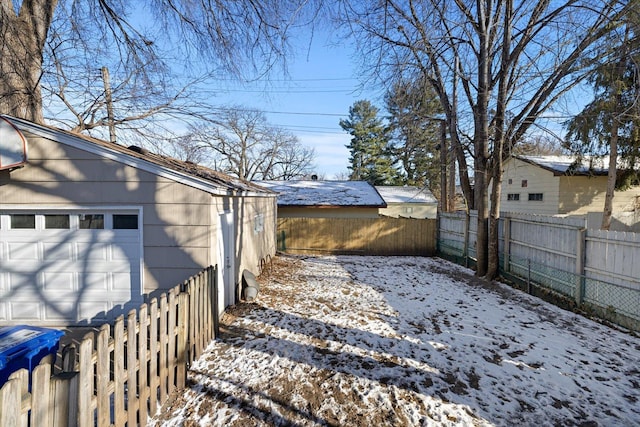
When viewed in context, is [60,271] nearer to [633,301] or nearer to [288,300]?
[288,300]

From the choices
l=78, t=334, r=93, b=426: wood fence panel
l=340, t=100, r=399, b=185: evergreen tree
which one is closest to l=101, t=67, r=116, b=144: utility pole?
l=78, t=334, r=93, b=426: wood fence panel

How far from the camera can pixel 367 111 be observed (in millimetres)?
33375

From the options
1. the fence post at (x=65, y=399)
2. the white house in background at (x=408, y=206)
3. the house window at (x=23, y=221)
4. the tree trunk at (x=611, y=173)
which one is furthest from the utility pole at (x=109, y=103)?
the tree trunk at (x=611, y=173)

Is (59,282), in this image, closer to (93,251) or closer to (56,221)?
(93,251)

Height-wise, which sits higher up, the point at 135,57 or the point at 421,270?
the point at 135,57

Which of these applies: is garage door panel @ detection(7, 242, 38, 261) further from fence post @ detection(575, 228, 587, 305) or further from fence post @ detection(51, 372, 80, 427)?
fence post @ detection(575, 228, 587, 305)

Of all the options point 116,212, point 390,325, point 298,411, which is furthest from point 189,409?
point 116,212

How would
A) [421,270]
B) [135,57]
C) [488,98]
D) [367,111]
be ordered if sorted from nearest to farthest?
[135,57] < [488,98] < [421,270] < [367,111]

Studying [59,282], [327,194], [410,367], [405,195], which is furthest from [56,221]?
[405,195]

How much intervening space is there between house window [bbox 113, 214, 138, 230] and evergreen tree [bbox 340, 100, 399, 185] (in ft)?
89.8

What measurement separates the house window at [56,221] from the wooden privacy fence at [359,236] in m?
8.77

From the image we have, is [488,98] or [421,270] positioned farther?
[421,270]

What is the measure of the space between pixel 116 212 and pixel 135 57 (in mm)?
4413

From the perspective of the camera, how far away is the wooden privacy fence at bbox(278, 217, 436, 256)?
42.4ft
